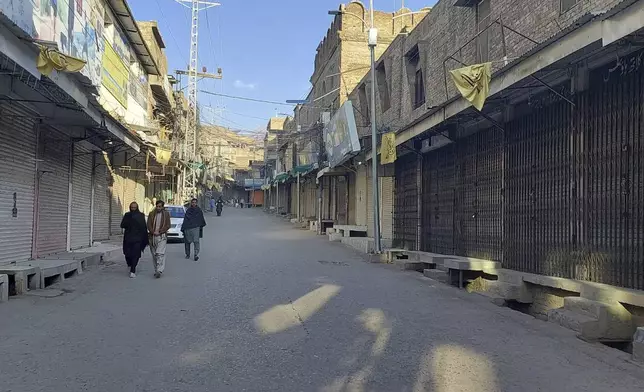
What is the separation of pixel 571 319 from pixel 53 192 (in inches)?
464

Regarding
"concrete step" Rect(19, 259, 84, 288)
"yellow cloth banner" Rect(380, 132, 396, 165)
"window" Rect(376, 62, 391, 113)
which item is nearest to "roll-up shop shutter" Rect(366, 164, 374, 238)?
"window" Rect(376, 62, 391, 113)

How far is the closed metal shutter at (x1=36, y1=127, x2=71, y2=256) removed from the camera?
12430 mm

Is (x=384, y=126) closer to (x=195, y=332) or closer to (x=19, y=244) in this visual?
(x=19, y=244)

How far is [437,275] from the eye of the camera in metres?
12.2

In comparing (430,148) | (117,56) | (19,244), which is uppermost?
(117,56)

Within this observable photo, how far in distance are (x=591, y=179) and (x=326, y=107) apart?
26.7m

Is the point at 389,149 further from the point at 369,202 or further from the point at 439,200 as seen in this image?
the point at 369,202

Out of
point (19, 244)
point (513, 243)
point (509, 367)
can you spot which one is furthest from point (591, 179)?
point (19, 244)

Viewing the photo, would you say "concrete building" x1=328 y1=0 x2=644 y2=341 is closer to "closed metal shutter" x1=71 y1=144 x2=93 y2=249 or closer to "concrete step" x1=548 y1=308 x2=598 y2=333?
"concrete step" x1=548 y1=308 x2=598 y2=333

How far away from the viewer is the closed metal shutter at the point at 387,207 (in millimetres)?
19656

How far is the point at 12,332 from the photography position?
6531 mm

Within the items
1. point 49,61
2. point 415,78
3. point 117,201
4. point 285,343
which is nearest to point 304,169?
point 117,201

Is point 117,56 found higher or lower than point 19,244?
higher

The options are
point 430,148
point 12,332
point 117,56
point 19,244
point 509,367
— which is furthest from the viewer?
point 117,56
